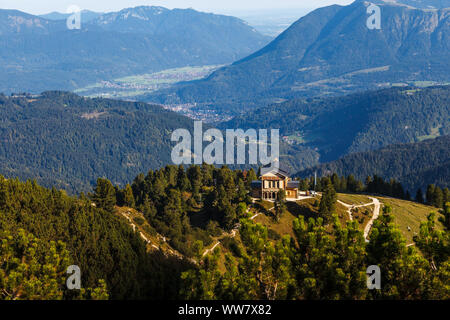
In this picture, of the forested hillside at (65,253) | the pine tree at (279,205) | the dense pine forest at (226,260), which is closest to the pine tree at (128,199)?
the forested hillside at (65,253)

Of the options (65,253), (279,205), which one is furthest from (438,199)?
(65,253)

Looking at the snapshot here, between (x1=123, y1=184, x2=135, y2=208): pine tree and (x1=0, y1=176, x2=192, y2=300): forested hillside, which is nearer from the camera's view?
(x1=0, y1=176, x2=192, y2=300): forested hillside

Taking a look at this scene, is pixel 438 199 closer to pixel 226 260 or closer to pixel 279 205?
pixel 279 205

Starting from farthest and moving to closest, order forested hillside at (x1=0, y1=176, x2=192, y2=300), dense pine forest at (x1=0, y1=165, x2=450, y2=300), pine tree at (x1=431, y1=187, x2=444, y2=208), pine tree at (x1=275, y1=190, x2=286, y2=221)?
pine tree at (x1=431, y1=187, x2=444, y2=208) → pine tree at (x1=275, y1=190, x2=286, y2=221) → forested hillside at (x1=0, y1=176, x2=192, y2=300) → dense pine forest at (x1=0, y1=165, x2=450, y2=300)

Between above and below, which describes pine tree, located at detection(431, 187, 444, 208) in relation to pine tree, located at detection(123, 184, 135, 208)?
below

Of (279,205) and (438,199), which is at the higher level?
(279,205)

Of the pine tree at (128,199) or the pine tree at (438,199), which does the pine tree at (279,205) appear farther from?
the pine tree at (438,199)

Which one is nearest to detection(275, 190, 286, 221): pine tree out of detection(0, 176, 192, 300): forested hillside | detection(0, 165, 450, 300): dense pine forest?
detection(0, 176, 192, 300): forested hillside

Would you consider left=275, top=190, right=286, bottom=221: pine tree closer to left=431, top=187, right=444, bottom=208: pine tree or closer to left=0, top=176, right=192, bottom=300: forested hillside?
left=0, top=176, right=192, bottom=300: forested hillside

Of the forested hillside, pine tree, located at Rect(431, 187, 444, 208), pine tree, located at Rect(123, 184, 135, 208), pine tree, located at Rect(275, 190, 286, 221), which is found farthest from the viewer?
pine tree, located at Rect(431, 187, 444, 208)
